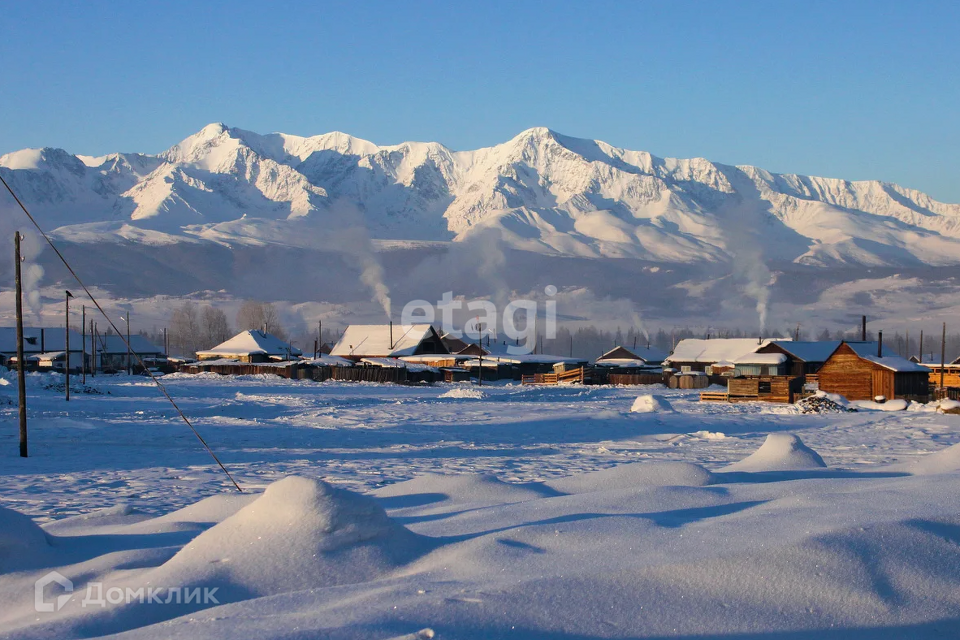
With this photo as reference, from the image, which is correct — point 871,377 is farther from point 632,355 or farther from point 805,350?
point 632,355

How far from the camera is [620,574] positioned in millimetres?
5992

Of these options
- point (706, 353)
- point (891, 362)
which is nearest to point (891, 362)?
point (891, 362)

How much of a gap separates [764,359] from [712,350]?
1382cm

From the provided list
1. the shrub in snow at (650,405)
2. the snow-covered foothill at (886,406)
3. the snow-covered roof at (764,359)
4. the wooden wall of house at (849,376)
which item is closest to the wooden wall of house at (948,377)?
the snow-covered roof at (764,359)

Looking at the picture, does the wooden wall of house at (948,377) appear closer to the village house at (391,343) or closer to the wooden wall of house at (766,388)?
the wooden wall of house at (766,388)

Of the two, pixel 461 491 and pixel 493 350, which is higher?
pixel 493 350

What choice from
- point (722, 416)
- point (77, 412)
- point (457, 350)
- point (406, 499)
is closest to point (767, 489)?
point (406, 499)

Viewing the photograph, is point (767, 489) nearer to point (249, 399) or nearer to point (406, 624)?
point (406, 624)

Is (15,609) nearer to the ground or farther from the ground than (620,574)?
nearer to the ground

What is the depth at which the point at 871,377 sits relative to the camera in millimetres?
47344

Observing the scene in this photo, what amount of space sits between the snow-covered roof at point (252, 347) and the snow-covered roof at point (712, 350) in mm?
46070

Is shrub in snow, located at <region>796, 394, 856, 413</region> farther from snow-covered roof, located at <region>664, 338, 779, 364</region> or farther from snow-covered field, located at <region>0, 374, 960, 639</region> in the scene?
snow-covered roof, located at <region>664, 338, 779, 364</region>

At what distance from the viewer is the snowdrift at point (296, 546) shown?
269 inches

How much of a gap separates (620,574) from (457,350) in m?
115
